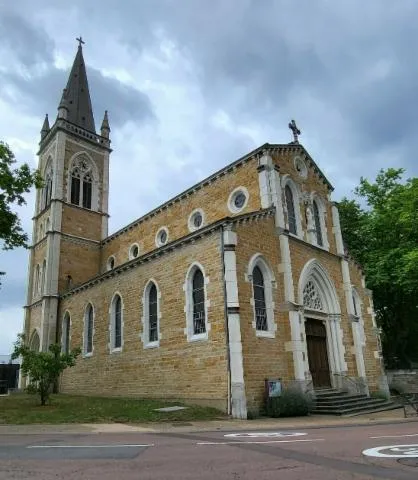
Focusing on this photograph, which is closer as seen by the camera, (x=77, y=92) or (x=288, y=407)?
(x=288, y=407)

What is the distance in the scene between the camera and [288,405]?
15.9 meters

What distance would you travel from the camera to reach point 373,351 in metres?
24.5

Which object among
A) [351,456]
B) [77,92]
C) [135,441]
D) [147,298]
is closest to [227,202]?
Answer: [147,298]

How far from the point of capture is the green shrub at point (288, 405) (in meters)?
15.8

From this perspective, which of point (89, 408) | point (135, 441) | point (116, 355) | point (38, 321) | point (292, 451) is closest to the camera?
point (292, 451)

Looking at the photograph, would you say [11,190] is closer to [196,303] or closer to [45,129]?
[196,303]

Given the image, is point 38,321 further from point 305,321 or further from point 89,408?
point 305,321

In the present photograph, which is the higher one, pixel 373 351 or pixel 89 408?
pixel 373 351

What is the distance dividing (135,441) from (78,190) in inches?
1077

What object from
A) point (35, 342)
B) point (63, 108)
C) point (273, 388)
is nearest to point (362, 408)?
point (273, 388)

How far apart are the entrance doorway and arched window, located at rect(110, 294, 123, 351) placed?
9.26 meters

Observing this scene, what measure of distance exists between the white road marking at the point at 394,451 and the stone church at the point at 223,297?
7.27 m

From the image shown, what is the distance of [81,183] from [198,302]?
66.9 feet

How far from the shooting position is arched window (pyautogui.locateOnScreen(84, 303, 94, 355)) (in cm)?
2539
